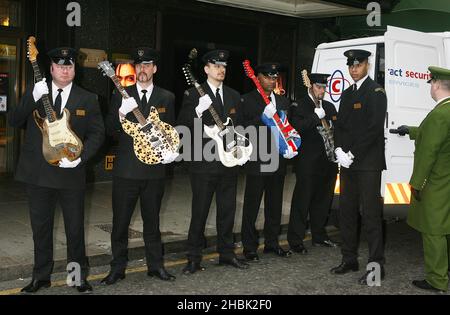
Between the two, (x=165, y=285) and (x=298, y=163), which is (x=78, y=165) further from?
(x=298, y=163)

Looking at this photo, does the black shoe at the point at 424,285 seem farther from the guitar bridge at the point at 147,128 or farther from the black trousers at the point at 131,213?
the guitar bridge at the point at 147,128

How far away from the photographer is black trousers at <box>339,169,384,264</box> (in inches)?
226

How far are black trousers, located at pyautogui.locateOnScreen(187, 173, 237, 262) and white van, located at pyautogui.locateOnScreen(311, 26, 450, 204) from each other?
1.71m

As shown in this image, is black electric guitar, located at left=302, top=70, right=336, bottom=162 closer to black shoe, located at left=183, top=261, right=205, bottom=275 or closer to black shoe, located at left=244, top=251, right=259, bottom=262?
black shoe, located at left=244, top=251, right=259, bottom=262

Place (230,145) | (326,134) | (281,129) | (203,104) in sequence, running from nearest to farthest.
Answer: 1. (203,104)
2. (230,145)
3. (281,129)
4. (326,134)

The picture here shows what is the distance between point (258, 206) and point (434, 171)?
1.87 m

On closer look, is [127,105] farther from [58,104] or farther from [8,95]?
[8,95]

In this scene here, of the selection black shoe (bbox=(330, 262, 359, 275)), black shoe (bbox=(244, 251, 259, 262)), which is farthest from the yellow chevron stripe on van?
black shoe (bbox=(244, 251, 259, 262))

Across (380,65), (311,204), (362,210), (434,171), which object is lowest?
(311,204)

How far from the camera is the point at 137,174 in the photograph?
17.4ft

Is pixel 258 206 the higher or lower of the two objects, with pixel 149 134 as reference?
lower

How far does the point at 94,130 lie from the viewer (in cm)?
518

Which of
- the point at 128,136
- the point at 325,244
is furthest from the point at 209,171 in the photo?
the point at 325,244
